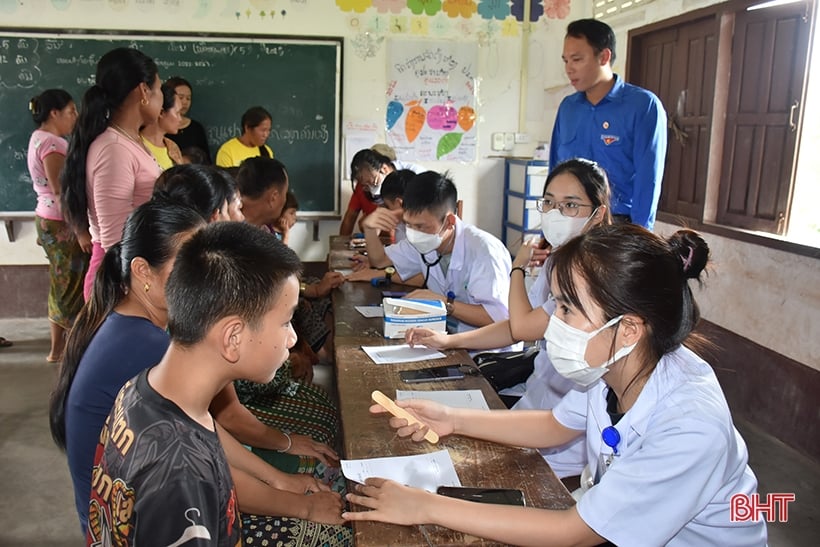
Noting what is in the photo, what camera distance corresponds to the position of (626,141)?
9.43ft

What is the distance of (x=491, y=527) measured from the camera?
105 centimetres

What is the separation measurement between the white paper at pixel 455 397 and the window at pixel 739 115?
2.06 metres

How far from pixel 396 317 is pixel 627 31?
10.0 feet

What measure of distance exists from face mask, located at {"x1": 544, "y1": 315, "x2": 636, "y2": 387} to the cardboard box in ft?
2.63

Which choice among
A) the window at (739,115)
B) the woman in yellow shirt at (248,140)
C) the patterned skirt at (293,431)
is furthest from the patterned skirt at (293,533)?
the woman in yellow shirt at (248,140)

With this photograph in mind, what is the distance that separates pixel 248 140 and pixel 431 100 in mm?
1441

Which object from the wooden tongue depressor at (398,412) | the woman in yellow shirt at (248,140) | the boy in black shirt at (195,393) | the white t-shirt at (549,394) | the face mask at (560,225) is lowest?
the white t-shirt at (549,394)

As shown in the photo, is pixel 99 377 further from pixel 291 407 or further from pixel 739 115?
pixel 739 115

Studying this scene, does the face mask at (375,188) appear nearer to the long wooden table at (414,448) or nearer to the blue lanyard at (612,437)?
the long wooden table at (414,448)

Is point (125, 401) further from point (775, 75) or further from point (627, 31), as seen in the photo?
point (627, 31)

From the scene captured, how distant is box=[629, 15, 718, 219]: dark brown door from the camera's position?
348 centimetres

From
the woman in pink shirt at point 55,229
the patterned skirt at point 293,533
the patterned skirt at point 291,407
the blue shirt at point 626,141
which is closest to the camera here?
the patterned skirt at point 293,533

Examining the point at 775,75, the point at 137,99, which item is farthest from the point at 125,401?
the point at 775,75

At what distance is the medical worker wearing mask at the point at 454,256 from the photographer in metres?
2.36
